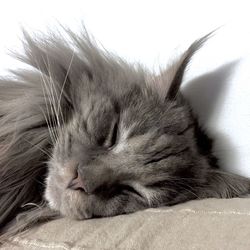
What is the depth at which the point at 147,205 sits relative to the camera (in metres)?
1.27

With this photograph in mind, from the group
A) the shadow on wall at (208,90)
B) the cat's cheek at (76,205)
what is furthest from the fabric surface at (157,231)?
the shadow on wall at (208,90)

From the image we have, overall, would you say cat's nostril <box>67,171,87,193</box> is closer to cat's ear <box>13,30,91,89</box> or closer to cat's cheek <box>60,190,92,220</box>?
cat's cheek <box>60,190,92,220</box>

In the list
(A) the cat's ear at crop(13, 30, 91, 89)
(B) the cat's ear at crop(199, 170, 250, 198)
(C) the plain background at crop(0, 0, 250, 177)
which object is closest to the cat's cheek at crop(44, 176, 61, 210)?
(A) the cat's ear at crop(13, 30, 91, 89)

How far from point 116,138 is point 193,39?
1.63 feet

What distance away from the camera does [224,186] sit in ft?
4.53

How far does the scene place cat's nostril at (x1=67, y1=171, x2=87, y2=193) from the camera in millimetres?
1194

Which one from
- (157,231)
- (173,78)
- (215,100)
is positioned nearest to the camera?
(157,231)

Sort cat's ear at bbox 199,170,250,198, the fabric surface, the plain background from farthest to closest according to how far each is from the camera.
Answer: the plain background < cat's ear at bbox 199,170,250,198 < the fabric surface

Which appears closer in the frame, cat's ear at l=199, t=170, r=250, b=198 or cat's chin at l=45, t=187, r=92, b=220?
cat's chin at l=45, t=187, r=92, b=220

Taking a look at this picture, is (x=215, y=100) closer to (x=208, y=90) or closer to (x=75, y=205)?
(x=208, y=90)

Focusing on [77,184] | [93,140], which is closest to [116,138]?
[93,140]

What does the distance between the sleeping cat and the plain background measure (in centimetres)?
10

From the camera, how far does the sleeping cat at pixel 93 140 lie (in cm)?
124

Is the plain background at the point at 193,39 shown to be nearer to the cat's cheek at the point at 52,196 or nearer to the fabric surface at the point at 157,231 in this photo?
the fabric surface at the point at 157,231
